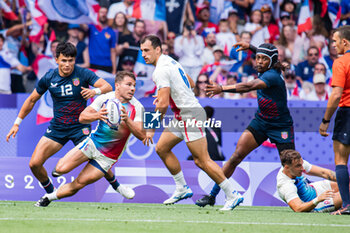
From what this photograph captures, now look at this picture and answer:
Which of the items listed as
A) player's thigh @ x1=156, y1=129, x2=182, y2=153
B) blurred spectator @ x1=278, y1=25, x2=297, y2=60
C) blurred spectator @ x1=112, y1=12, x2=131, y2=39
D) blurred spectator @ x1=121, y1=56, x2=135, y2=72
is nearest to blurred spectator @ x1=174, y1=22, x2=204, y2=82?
blurred spectator @ x1=121, y1=56, x2=135, y2=72

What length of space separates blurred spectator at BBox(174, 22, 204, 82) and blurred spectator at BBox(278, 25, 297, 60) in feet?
5.74

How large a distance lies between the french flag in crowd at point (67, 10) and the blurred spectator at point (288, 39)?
4040 millimetres

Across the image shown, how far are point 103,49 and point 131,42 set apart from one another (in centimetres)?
59

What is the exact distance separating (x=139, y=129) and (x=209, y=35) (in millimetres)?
5992

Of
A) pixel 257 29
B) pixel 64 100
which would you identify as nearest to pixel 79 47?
pixel 257 29

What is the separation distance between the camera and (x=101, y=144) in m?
7.97

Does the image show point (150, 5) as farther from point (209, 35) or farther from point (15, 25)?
point (15, 25)

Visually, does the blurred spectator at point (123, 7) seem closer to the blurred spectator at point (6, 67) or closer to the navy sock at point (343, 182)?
the blurred spectator at point (6, 67)

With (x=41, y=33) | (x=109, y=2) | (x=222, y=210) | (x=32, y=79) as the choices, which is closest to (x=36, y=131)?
(x=32, y=79)

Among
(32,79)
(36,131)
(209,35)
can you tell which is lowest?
(36,131)

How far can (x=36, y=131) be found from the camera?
38.6ft

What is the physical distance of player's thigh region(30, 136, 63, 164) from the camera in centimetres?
848

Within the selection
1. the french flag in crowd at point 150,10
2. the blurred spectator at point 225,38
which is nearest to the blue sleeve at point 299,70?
the blurred spectator at point 225,38

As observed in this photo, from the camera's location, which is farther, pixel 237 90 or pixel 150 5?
pixel 150 5
